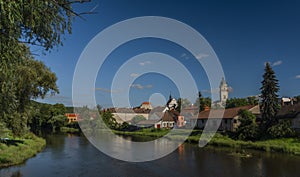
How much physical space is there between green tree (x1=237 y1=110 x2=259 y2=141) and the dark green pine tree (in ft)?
3.70

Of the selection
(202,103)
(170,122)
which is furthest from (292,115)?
(170,122)

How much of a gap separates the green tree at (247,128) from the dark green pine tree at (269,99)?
3.70 feet

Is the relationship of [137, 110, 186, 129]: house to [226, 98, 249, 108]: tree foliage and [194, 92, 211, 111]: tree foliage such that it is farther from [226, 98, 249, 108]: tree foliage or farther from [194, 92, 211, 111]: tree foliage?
[226, 98, 249, 108]: tree foliage

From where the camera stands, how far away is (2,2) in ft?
13.4

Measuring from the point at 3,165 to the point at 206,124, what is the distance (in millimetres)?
36033

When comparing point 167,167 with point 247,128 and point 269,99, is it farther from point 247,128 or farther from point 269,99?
point 269,99

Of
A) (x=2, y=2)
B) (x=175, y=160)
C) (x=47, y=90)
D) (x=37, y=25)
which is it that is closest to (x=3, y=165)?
(x=47, y=90)

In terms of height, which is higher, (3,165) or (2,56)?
(2,56)

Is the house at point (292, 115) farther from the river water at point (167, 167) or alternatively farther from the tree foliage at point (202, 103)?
the tree foliage at point (202, 103)

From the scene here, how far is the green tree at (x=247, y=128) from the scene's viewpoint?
31.8 meters

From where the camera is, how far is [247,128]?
3272 cm

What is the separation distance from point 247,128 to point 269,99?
4.57 m

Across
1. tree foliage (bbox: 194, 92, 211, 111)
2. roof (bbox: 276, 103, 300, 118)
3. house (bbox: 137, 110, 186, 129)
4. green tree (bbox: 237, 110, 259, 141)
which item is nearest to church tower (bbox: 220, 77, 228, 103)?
tree foliage (bbox: 194, 92, 211, 111)

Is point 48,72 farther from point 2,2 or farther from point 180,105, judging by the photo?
point 180,105
